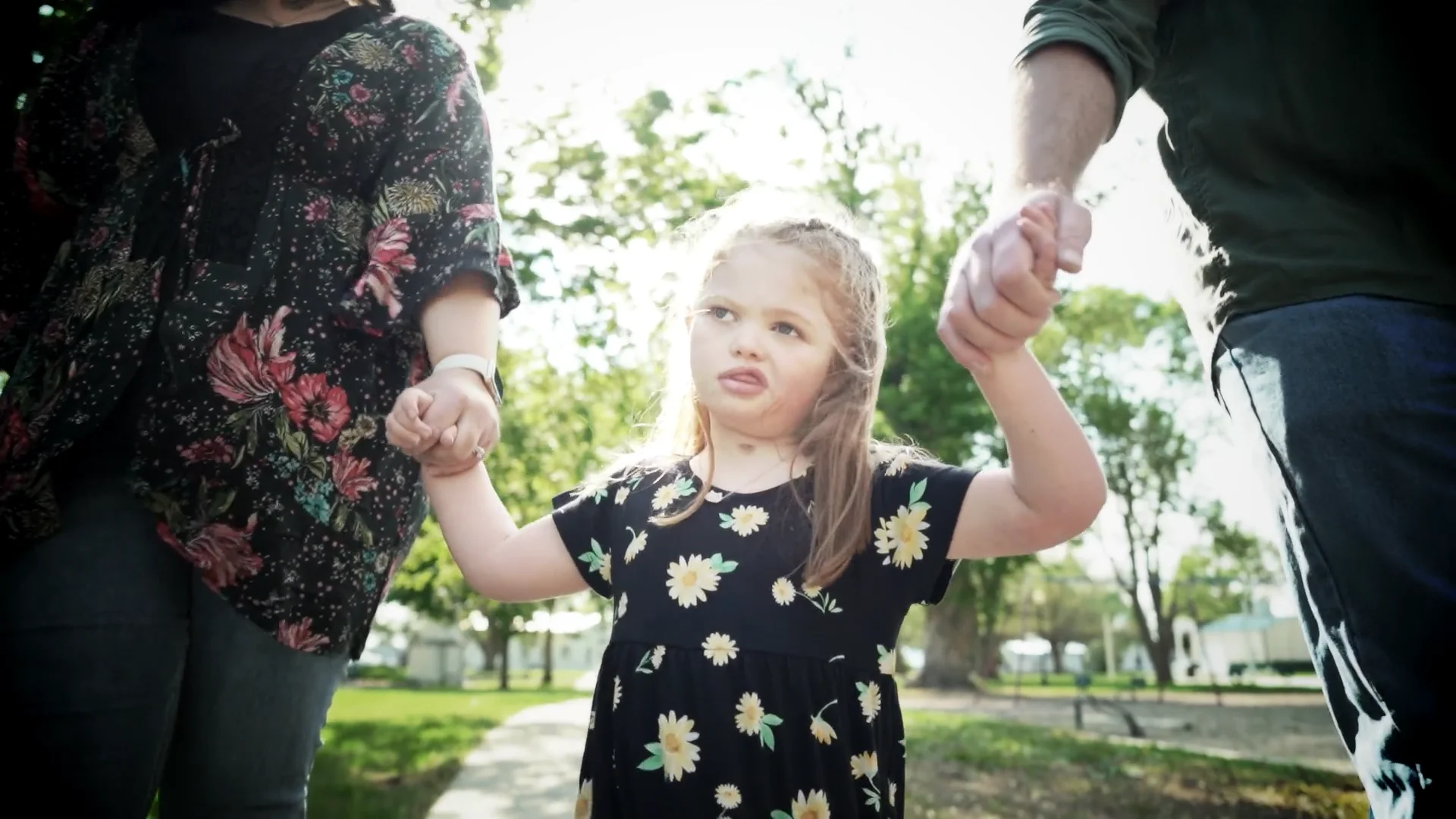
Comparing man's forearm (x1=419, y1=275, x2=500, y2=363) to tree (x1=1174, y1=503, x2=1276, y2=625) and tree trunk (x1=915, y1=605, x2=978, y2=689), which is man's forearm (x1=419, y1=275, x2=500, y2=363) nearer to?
tree trunk (x1=915, y1=605, x2=978, y2=689)

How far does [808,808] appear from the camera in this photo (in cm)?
157

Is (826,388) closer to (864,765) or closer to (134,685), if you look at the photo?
(864,765)

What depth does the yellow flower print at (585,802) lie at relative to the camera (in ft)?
5.59

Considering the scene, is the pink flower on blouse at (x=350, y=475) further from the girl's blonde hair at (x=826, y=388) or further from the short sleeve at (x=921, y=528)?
the short sleeve at (x=921, y=528)

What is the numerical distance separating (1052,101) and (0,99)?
2111mm

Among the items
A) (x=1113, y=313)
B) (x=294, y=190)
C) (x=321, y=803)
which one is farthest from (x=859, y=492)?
(x=1113, y=313)

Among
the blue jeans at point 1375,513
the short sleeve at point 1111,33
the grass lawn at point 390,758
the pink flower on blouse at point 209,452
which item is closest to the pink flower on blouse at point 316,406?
the pink flower on blouse at point 209,452

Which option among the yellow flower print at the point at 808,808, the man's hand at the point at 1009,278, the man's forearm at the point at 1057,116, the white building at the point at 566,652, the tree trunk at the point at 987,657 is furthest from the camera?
the white building at the point at 566,652

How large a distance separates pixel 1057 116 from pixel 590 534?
1.12 metres

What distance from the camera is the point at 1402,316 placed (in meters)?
1.40

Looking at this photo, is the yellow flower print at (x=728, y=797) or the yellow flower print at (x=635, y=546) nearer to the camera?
the yellow flower print at (x=728, y=797)

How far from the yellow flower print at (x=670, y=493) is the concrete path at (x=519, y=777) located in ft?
8.38

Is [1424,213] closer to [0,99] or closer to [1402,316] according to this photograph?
[1402,316]

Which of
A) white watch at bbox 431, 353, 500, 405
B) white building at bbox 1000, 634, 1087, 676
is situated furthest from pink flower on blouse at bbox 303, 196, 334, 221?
white building at bbox 1000, 634, 1087, 676
